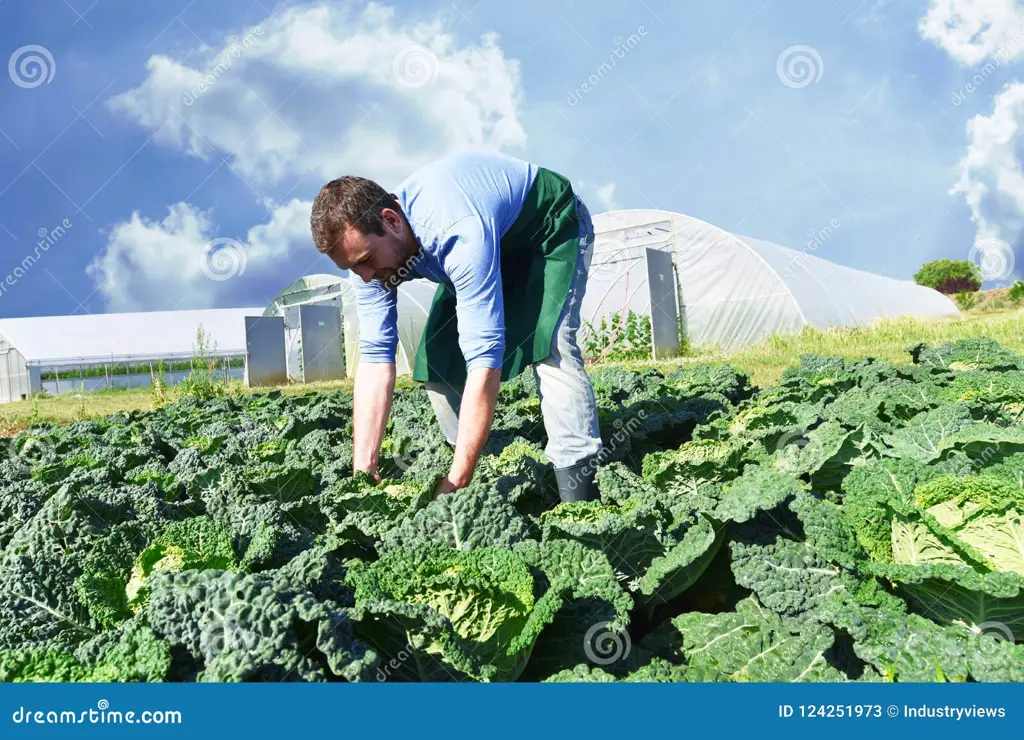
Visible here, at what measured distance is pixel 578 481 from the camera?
9.74ft

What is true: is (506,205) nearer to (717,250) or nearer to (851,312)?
(717,250)

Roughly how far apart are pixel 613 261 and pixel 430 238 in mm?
14829

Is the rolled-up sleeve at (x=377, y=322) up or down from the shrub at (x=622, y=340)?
down

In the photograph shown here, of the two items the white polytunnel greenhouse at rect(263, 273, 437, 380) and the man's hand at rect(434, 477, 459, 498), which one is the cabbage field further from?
the white polytunnel greenhouse at rect(263, 273, 437, 380)

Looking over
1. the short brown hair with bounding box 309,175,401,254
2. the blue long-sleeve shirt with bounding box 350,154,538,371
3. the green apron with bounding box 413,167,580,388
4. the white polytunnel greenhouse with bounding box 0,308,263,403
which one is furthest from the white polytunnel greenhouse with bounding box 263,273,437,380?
the short brown hair with bounding box 309,175,401,254

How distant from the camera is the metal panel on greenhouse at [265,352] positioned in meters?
17.7

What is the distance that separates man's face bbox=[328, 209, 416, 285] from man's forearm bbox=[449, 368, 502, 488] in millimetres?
558

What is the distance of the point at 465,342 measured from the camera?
270cm

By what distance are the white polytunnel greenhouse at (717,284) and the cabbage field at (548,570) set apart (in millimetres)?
12015

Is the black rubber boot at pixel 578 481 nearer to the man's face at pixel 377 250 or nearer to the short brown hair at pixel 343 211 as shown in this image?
the man's face at pixel 377 250

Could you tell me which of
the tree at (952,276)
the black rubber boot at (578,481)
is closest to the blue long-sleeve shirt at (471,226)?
the black rubber boot at (578,481)
